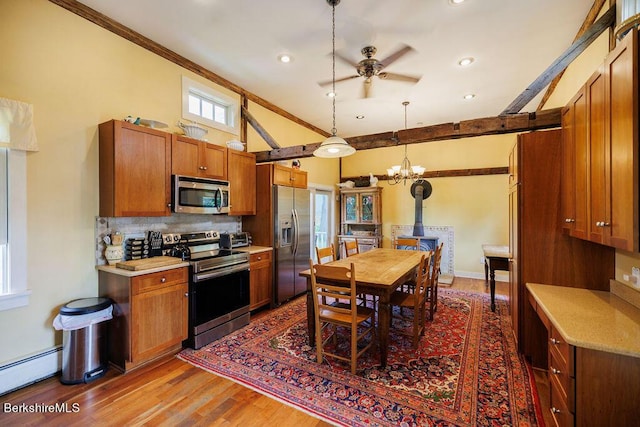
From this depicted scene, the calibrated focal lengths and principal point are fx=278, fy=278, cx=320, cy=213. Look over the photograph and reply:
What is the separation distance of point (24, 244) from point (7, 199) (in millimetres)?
387

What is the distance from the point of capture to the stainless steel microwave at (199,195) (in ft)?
10.3

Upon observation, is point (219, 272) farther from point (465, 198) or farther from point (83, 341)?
point (465, 198)

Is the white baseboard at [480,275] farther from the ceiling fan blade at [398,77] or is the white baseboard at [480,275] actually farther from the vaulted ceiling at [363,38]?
the ceiling fan blade at [398,77]

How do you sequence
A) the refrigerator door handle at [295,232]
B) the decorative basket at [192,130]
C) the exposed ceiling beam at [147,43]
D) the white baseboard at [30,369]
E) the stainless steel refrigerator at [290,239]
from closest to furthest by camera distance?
the white baseboard at [30,369], the exposed ceiling beam at [147,43], the decorative basket at [192,130], the stainless steel refrigerator at [290,239], the refrigerator door handle at [295,232]

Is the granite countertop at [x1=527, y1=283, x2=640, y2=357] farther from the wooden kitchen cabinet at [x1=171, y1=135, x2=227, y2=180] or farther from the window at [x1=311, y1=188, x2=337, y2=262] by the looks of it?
the window at [x1=311, y1=188, x2=337, y2=262]

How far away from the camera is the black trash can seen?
2352 millimetres

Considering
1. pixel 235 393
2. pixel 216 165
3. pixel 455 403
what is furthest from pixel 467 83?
pixel 235 393

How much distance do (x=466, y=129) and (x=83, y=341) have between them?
4.18 m

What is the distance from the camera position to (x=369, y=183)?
22.6ft

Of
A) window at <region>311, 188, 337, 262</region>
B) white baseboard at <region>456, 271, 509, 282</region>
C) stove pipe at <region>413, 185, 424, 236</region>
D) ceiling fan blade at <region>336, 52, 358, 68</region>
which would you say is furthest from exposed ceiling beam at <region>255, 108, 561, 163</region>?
white baseboard at <region>456, 271, 509, 282</region>

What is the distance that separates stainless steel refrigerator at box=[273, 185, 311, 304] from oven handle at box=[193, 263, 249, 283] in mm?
776

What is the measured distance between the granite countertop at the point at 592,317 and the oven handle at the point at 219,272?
2.94 m

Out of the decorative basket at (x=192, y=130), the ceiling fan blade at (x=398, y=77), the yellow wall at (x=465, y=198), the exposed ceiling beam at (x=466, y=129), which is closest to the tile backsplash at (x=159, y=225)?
the decorative basket at (x=192, y=130)

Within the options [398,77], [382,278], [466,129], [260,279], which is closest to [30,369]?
[260,279]
